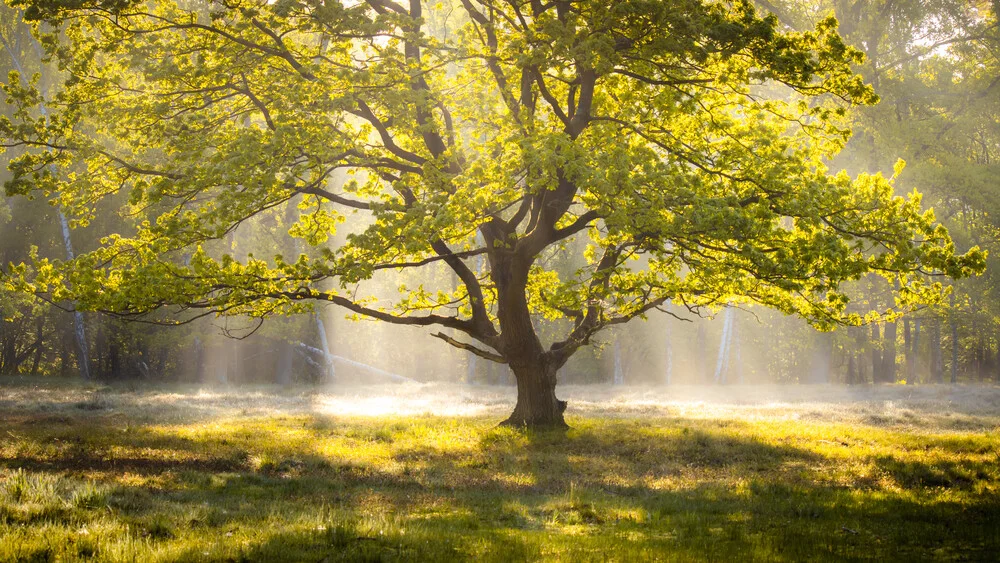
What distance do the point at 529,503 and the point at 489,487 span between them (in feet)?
5.36

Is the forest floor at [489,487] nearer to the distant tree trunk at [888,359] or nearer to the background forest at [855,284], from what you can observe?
the background forest at [855,284]

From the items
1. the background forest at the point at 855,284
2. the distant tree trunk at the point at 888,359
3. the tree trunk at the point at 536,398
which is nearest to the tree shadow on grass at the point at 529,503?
the tree trunk at the point at 536,398

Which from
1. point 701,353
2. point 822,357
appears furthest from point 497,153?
point 822,357

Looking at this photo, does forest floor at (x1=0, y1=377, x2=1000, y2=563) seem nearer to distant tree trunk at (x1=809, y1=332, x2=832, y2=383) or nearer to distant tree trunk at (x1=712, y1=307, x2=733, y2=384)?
distant tree trunk at (x1=712, y1=307, x2=733, y2=384)

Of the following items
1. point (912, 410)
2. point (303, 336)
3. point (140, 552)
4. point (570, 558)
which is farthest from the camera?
point (303, 336)

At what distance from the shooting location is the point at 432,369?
79.2 m

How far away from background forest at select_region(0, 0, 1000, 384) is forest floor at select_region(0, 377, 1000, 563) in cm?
1109

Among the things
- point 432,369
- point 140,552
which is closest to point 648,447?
point 140,552

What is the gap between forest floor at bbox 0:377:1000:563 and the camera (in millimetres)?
7754

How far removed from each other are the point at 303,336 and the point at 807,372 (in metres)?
46.7

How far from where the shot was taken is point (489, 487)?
12.5 meters

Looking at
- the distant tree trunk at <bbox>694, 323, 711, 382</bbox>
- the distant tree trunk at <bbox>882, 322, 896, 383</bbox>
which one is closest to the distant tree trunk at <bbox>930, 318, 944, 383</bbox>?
the distant tree trunk at <bbox>882, 322, 896, 383</bbox>

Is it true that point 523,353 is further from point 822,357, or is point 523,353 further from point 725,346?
point 822,357

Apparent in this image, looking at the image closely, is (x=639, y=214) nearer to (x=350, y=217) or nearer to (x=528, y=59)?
(x=528, y=59)
